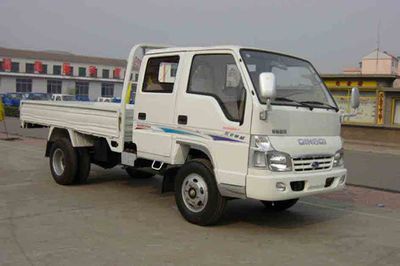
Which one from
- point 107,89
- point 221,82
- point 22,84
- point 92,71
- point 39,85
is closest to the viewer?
point 221,82

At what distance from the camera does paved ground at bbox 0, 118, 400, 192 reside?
1079 cm

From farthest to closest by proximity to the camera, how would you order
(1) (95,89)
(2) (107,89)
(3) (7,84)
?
(2) (107,89)
(1) (95,89)
(3) (7,84)

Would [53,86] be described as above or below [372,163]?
above

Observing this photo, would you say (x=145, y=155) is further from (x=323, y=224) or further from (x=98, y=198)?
(x=323, y=224)

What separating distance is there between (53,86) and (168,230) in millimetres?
80665

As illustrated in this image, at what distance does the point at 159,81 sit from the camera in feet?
23.6

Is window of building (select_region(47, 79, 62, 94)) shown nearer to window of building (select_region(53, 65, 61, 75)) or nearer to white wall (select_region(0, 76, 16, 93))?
window of building (select_region(53, 65, 61, 75))

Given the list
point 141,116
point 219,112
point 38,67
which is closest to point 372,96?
point 141,116

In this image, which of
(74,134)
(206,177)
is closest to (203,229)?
(206,177)

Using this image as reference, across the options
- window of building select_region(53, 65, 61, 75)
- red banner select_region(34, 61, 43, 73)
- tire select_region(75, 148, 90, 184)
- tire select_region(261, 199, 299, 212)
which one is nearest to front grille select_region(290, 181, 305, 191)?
tire select_region(261, 199, 299, 212)

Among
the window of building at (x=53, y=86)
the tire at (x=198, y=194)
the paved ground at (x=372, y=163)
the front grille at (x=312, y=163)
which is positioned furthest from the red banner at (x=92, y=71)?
the front grille at (x=312, y=163)

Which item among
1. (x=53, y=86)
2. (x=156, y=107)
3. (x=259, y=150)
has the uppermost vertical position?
(x=53, y=86)

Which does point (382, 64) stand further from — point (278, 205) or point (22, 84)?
point (22, 84)

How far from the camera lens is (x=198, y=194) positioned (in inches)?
253
